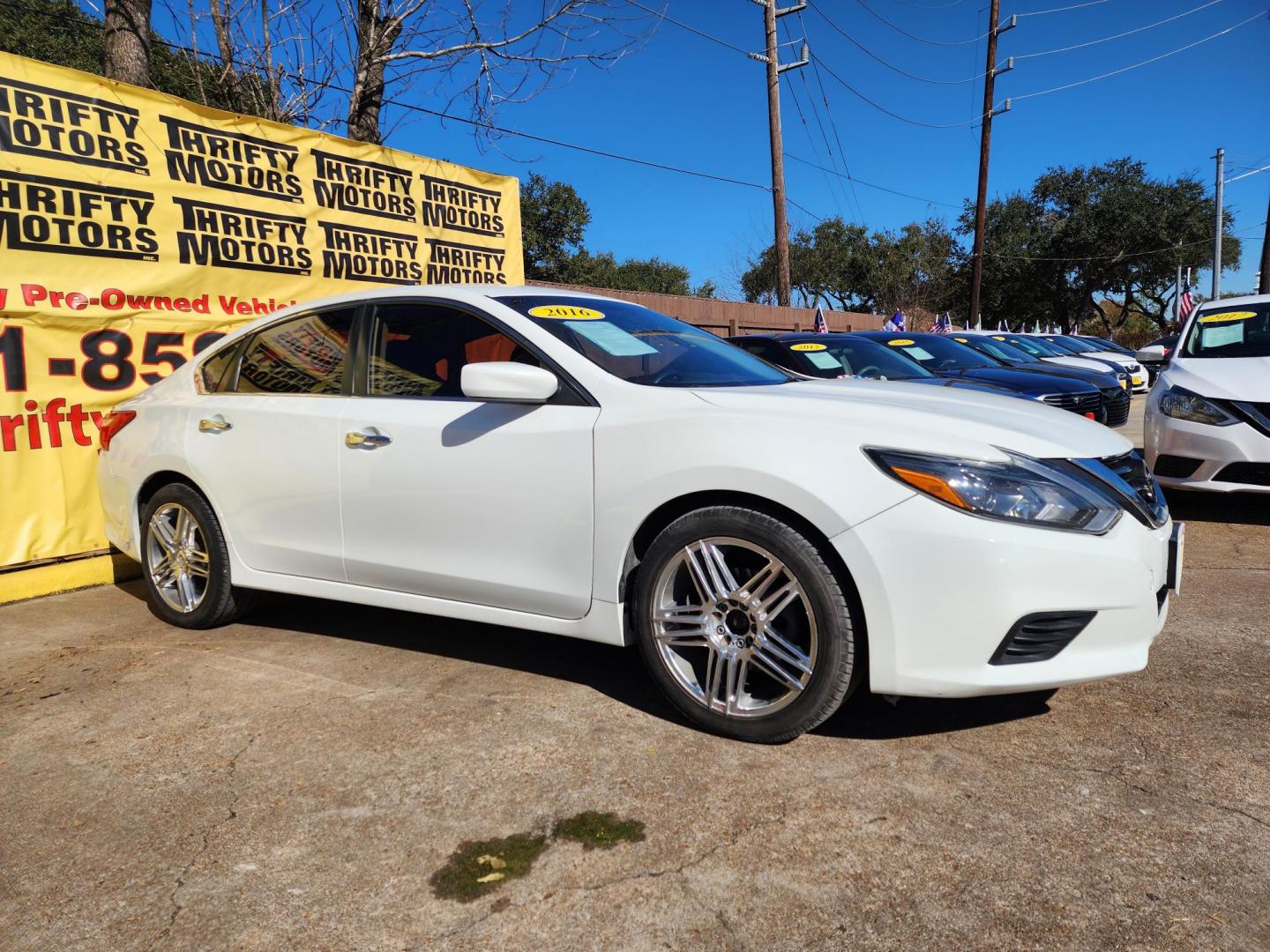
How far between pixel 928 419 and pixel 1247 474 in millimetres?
4176

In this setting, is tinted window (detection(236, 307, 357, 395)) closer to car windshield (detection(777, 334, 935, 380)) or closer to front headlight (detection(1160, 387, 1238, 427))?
car windshield (detection(777, 334, 935, 380))

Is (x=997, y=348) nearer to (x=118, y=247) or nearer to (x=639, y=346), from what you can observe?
(x=639, y=346)

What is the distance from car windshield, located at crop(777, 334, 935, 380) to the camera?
7.02 meters

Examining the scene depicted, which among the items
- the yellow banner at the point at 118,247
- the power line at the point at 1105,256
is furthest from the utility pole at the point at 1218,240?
the yellow banner at the point at 118,247

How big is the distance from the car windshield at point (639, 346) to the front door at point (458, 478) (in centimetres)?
19

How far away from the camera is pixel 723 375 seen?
338 centimetres

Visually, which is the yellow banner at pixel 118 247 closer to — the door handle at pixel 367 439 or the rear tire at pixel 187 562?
the rear tire at pixel 187 562

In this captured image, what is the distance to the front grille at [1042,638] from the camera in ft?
8.05

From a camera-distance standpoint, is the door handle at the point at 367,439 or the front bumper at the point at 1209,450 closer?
the door handle at the point at 367,439

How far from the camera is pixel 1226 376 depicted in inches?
232

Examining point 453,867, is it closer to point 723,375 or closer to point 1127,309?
point 723,375

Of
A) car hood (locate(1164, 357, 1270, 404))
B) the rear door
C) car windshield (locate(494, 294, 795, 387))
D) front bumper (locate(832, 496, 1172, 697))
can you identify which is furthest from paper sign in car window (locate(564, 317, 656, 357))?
car hood (locate(1164, 357, 1270, 404))

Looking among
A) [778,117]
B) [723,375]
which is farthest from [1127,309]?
[723,375]

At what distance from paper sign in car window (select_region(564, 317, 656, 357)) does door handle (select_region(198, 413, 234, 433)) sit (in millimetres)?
1722
